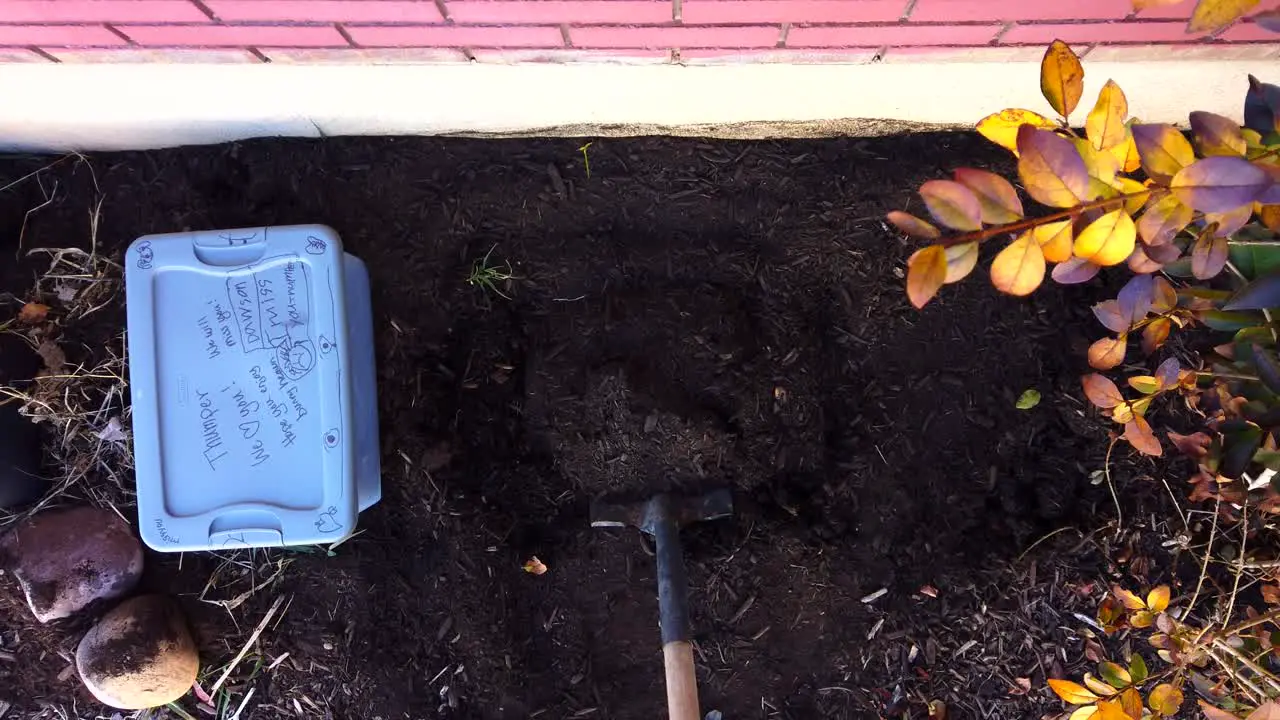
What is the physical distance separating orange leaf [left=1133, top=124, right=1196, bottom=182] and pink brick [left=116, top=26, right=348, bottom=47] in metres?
1.42

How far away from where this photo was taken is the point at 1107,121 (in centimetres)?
106

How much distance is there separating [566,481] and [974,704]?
119 cm

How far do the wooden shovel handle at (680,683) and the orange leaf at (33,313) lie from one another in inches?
72.3

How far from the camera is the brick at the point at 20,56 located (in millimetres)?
1625

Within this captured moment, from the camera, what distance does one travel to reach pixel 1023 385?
197 centimetres

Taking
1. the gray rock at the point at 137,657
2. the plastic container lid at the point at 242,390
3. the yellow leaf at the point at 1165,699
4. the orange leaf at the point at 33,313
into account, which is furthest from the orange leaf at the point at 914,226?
the orange leaf at the point at 33,313

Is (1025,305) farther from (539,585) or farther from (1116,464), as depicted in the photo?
(539,585)

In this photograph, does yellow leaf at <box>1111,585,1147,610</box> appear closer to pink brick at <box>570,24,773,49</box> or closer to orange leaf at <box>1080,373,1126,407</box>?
orange leaf at <box>1080,373,1126,407</box>

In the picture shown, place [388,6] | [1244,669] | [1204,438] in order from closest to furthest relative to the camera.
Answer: [388,6], [1204,438], [1244,669]

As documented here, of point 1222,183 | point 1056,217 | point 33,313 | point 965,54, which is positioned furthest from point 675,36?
point 33,313

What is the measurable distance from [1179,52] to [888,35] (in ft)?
2.11

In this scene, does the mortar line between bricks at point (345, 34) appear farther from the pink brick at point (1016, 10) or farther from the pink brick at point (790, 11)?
the pink brick at point (1016, 10)

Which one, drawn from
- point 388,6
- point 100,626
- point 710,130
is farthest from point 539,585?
point 388,6

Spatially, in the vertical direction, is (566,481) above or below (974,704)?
above
